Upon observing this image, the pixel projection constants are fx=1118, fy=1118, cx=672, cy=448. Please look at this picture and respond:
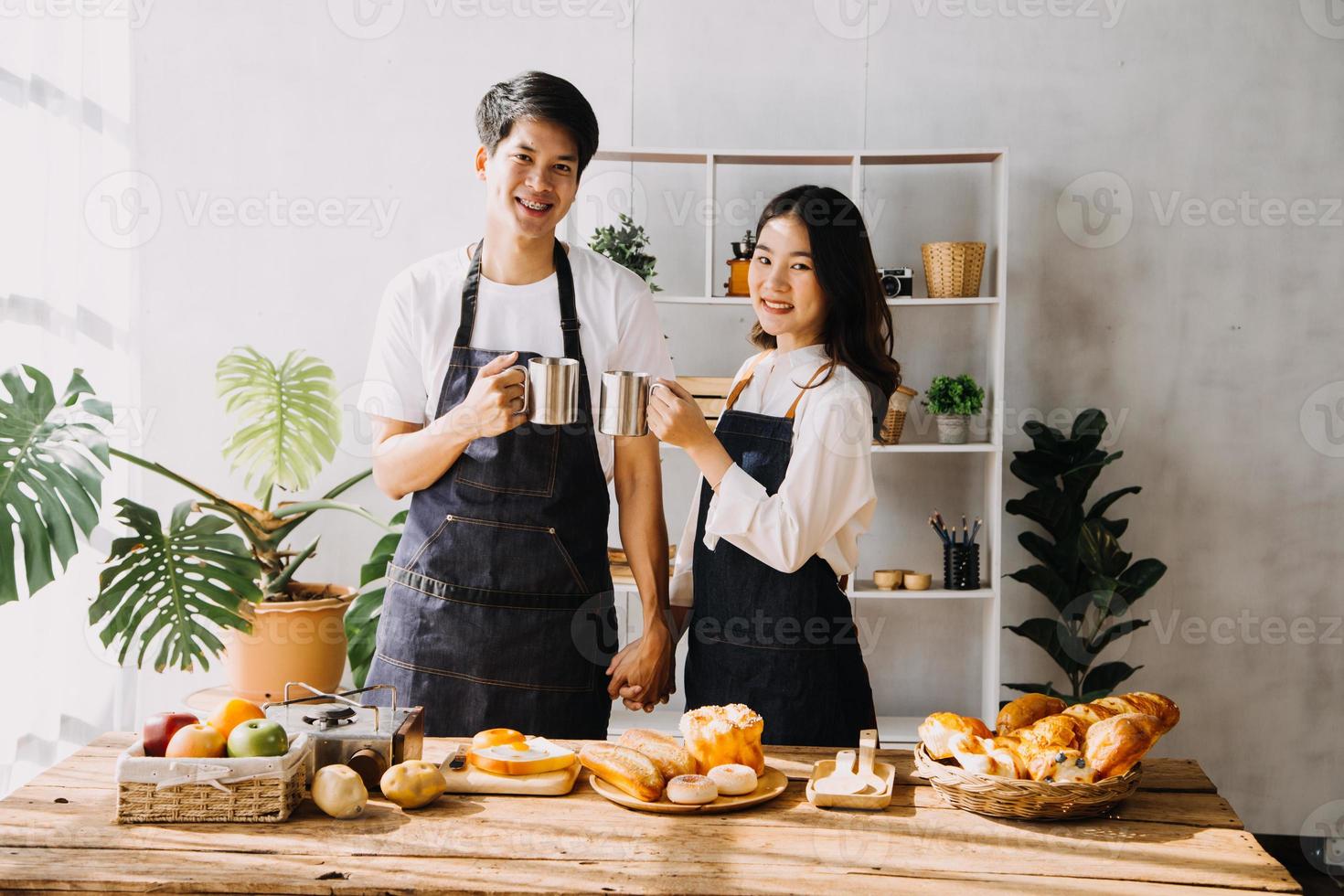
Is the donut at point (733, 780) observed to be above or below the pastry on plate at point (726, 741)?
below

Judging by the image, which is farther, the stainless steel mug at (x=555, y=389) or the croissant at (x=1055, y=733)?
the stainless steel mug at (x=555, y=389)

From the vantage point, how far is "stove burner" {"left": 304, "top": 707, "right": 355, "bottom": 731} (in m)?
1.59

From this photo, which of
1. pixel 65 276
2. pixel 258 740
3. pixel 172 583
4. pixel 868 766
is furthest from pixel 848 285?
pixel 65 276

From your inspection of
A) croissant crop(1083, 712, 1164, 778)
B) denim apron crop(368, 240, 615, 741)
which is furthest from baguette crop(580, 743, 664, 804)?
croissant crop(1083, 712, 1164, 778)

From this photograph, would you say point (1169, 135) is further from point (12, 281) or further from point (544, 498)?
point (12, 281)

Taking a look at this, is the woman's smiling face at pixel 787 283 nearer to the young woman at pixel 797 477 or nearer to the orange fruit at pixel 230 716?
the young woman at pixel 797 477

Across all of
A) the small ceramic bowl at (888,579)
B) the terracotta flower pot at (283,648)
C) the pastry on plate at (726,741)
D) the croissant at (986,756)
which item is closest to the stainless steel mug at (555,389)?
the pastry on plate at (726,741)

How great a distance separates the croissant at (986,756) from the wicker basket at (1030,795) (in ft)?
0.07

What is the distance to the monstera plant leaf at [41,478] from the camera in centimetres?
251

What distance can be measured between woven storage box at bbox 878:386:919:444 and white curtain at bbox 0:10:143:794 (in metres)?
2.50

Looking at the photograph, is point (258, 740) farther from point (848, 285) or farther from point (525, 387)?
point (848, 285)

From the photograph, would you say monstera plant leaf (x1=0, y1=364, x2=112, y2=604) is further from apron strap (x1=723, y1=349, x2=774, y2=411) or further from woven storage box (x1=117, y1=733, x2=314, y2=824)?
apron strap (x1=723, y1=349, x2=774, y2=411)

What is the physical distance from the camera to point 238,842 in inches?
54.2

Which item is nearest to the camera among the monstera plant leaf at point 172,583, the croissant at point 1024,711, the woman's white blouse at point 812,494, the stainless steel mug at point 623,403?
the croissant at point 1024,711
